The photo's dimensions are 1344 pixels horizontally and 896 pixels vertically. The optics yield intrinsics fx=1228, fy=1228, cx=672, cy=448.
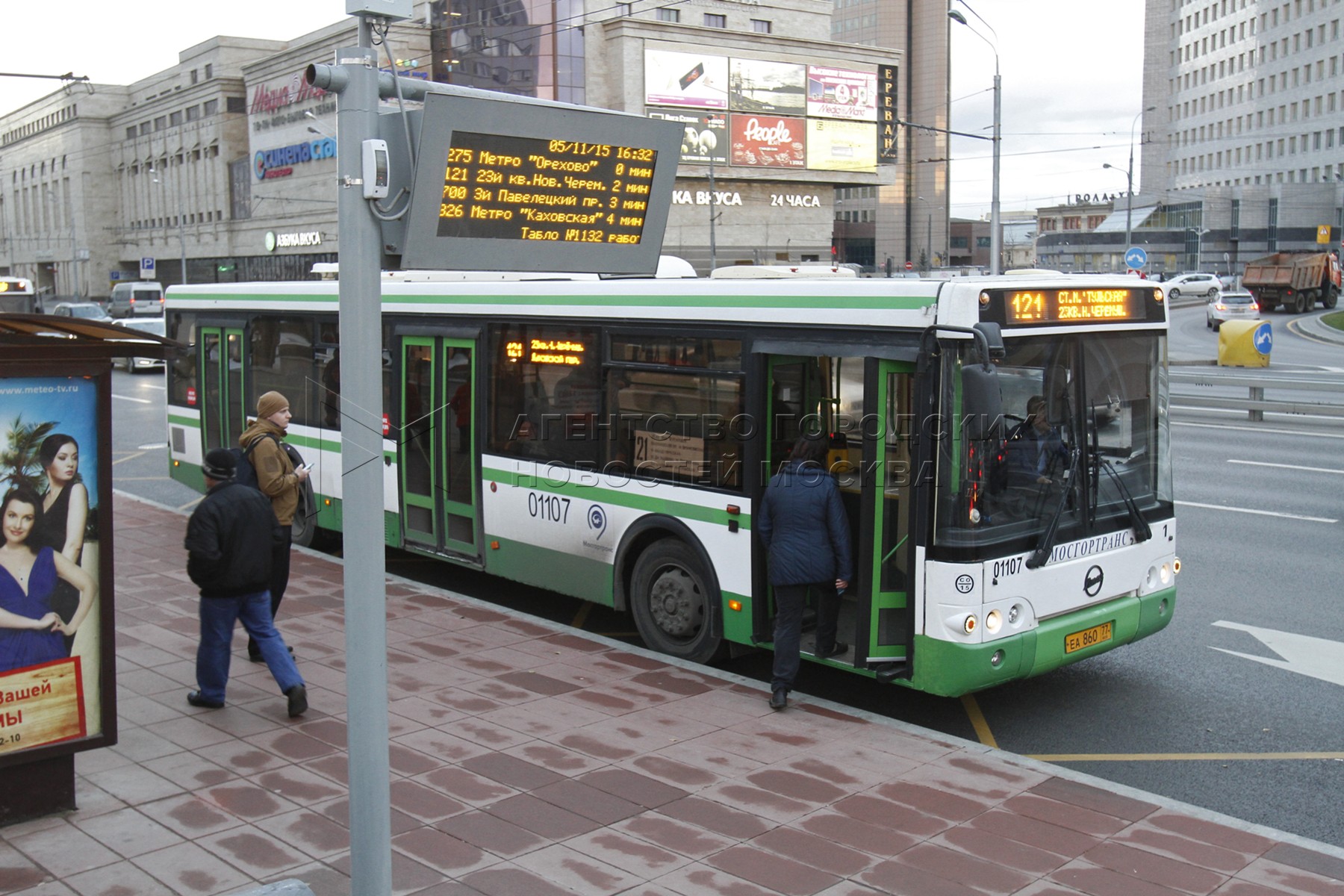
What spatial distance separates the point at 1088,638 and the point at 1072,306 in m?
2.05

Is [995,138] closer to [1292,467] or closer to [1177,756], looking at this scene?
[1292,467]

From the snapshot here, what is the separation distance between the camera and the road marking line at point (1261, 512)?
1362 cm

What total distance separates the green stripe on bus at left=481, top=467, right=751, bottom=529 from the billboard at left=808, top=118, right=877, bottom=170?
68141 millimetres

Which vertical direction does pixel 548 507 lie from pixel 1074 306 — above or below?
below

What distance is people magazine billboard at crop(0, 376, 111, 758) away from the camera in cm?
561

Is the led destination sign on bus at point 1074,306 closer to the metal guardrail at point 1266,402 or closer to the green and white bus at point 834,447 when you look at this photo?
the green and white bus at point 834,447

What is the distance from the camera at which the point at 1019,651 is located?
23.4ft

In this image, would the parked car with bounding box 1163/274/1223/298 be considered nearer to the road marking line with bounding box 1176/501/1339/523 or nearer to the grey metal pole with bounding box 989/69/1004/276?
the grey metal pole with bounding box 989/69/1004/276

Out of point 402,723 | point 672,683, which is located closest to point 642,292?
point 672,683

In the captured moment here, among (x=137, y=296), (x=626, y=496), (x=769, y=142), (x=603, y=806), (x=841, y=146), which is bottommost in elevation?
(x=603, y=806)

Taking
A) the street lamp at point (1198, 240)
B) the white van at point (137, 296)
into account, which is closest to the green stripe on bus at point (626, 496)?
the white van at point (137, 296)

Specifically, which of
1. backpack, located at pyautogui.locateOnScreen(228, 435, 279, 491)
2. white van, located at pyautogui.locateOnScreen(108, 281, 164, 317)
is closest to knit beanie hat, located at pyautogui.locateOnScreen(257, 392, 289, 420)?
backpack, located at pyautogui.locateOnScreen(228, 435, 279, 491)

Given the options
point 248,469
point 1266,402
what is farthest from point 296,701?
point 1266,402

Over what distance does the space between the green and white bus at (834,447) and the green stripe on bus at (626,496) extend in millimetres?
21
